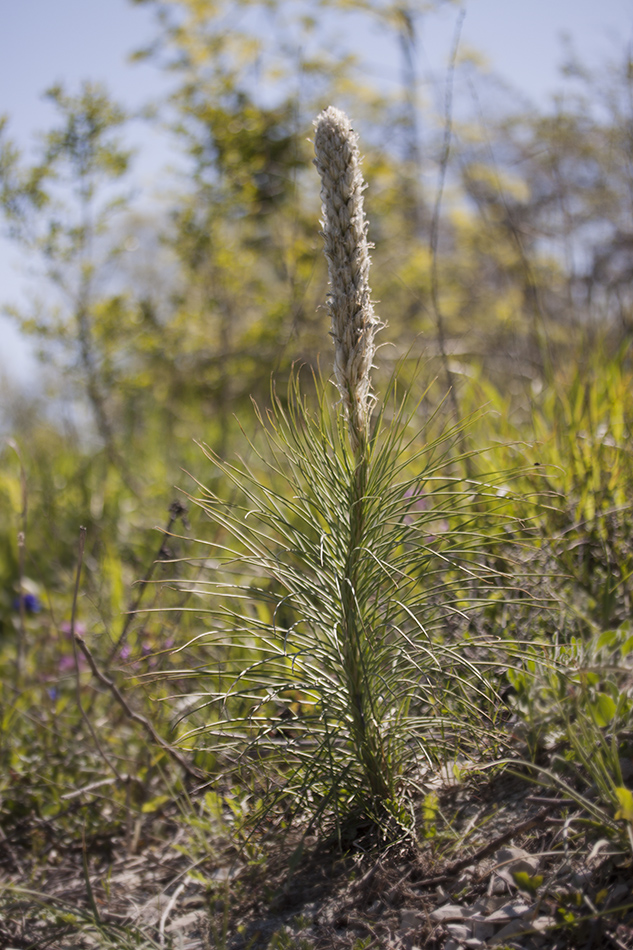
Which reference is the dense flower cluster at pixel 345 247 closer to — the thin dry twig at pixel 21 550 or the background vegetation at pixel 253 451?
the background vegetation at pixel 253 451

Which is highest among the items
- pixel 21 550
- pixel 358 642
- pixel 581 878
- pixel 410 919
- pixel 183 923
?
pixel 21 550

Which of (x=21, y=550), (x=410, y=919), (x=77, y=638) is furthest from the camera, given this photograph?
(x=21, y=550)

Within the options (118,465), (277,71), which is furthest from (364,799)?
(277,71)

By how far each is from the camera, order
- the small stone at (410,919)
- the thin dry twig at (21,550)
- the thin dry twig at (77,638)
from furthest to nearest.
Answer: the thin dry twig at (21,550)
the thin dry twig at (77,638)
the small stone at (410,919)

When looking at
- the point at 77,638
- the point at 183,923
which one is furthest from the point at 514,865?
the point at 77,638

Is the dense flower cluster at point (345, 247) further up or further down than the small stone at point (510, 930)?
further up

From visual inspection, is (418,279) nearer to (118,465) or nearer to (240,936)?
(118,465)

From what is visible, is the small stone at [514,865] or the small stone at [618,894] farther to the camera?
the small stone at [514,865]

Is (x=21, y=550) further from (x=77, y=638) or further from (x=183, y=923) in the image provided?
(x=183, y=923)

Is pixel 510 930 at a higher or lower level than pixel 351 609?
lower

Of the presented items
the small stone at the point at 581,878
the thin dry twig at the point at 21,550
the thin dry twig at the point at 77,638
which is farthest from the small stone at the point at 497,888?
the thin dry twig at the point at 21,550

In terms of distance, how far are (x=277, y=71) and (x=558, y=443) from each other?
6.52 metres

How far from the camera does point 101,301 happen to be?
5383 mm

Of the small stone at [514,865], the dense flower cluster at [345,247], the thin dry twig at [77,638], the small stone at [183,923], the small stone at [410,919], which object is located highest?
the dense flower cluster at [345,247]
